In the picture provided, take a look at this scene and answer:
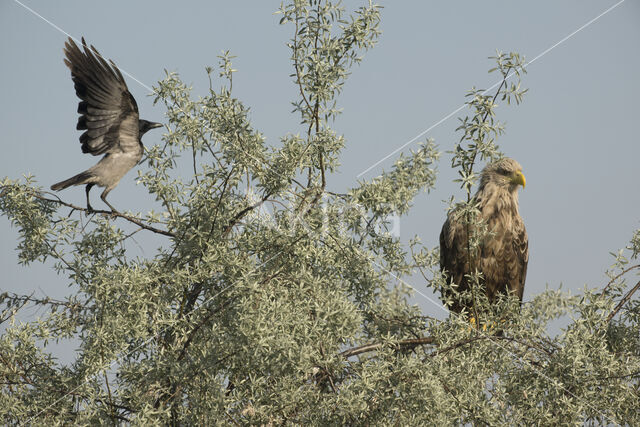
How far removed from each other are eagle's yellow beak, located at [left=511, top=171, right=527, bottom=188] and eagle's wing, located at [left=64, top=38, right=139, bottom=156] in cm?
314

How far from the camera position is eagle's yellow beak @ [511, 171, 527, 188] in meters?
5.52

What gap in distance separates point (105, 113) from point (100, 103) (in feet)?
0.24

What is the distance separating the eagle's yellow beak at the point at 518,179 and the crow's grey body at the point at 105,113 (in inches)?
122

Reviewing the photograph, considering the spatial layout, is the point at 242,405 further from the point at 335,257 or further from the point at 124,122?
the point at 124,122

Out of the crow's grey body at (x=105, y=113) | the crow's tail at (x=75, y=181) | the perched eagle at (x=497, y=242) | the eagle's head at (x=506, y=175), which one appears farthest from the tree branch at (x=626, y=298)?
the crow's tail at (x=75, y=181)

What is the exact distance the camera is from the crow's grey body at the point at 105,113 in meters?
4.30

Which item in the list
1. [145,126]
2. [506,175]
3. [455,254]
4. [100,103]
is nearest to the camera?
[100,103]

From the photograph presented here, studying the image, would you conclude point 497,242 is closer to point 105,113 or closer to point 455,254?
point 455,254

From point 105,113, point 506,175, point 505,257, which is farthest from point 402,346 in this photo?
point 506,175

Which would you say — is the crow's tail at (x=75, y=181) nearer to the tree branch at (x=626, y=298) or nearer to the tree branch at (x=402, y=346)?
the tree branch at (x=402, y=346)

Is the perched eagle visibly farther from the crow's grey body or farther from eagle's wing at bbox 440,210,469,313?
the crow's grey body

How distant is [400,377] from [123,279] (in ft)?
4.55

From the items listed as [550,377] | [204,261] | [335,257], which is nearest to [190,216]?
[204,261]

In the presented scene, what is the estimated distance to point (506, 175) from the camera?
5652mm
